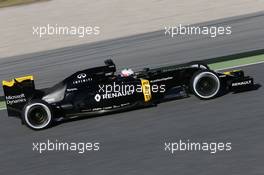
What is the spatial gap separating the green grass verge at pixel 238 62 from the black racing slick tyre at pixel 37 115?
5.05 m

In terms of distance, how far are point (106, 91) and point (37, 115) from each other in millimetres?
1263

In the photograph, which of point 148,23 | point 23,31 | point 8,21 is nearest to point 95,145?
point 148,23

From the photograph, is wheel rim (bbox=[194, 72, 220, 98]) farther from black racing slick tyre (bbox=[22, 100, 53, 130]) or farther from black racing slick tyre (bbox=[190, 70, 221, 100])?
black racing slick tyre (bbox=[22, 100, 53, 130])

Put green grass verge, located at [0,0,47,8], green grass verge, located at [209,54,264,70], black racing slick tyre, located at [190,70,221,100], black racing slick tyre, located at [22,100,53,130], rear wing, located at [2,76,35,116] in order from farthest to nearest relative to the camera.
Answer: green grass verge, located at [0,0,47,8]
green grass verge, located at [209,54,264,70]
rear wing, located at [2,76,35,116]
black racing slick tyre, located at [190,70,221,100]
black racing slick tyre, located at [22,100,53,130]

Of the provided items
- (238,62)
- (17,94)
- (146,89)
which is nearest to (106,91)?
(146,89)

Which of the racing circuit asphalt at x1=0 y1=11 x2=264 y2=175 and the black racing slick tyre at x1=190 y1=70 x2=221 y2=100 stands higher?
the black racing slick tyre at x1=190 y1=70 x2=221 y2=100

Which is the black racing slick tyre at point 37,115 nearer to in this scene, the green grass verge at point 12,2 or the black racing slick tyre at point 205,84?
the black racing slick tyre at point 205,84

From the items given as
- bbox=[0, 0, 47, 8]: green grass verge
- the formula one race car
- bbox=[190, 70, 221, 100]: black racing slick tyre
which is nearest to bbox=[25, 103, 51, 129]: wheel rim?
the formula one race car

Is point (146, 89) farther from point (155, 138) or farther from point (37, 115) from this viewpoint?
point (37, 115)

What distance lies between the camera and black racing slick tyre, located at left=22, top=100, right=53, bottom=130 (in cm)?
1134

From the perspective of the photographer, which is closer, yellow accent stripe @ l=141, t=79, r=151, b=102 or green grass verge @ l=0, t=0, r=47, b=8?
yellow accent stripe @ l=141, t=79, r=151, b=102

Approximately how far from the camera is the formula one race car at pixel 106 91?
11492 mm

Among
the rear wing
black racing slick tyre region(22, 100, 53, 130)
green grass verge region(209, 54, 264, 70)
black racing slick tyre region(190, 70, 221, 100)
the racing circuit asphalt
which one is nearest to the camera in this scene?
the racing circuit asphalt

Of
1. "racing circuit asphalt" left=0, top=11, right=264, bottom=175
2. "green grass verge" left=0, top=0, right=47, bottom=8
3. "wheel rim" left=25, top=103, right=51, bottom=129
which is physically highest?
"green grass verge" left=0, top=0, right=47, bottom=8
